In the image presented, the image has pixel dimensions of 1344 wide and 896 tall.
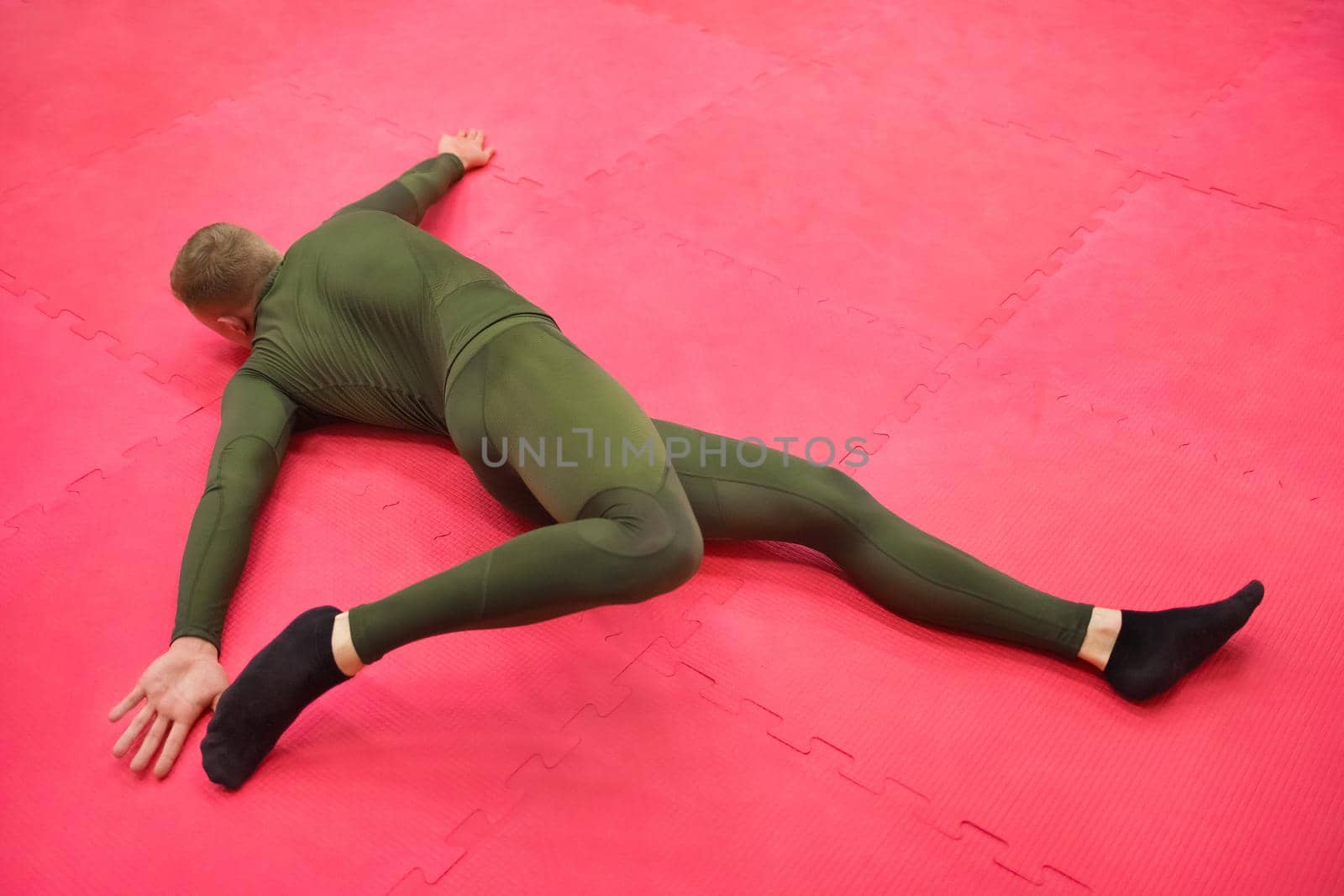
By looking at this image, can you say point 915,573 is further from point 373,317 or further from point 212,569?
point 212,569

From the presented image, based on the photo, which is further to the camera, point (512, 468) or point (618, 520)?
point (512, 468)

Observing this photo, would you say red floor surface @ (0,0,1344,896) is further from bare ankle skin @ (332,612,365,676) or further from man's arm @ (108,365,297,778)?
bare ankle skin @ (332,612,365,676)

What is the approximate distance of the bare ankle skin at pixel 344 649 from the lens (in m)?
1.69

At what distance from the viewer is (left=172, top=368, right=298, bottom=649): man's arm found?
76.6 inches

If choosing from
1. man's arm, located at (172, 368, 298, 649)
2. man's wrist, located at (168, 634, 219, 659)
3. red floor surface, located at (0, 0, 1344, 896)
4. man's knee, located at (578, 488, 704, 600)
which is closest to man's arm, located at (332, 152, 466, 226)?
red floor surface, located at (0, 0, 1344, 896)

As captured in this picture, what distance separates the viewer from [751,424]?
95.3 inches

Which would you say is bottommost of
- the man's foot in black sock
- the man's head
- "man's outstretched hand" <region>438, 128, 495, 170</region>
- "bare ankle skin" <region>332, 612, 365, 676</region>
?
the man's foot in black sock

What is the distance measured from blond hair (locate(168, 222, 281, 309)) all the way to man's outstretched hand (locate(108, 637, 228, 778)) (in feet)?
→ 2.61

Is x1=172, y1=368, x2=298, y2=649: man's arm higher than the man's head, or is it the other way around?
the man's head

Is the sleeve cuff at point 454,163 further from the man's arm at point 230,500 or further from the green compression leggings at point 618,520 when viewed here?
the green compression leggings at point 618,520

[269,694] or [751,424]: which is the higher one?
[269,694]

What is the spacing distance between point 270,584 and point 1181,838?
6.03 ft

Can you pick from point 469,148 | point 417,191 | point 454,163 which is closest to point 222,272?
point 417,191

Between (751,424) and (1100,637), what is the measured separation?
0.95 metres
